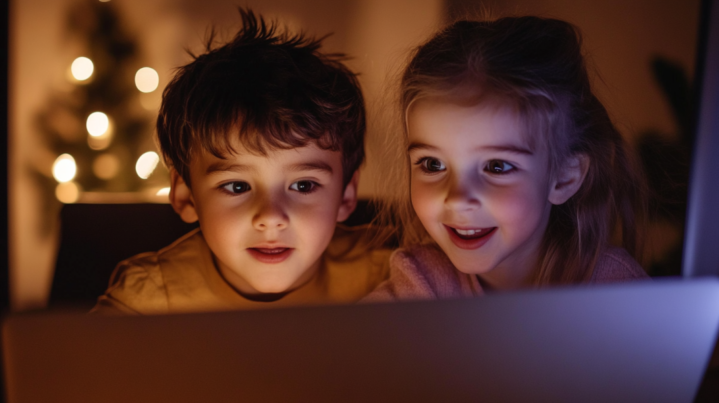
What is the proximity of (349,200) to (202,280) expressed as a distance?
25 cm

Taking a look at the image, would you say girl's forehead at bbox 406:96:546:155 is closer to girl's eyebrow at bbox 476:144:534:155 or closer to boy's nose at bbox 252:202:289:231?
girl's eyebrow at bbox 476:144:534:155

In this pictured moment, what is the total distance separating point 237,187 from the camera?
676 mm

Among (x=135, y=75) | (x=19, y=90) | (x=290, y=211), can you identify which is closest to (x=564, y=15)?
(x=290, y=211)

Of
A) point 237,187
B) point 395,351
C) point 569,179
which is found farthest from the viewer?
point 569,179

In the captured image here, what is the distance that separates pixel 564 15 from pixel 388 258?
48 cm

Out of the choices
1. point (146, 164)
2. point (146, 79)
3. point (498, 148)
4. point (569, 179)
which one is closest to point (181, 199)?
point (146, 164)

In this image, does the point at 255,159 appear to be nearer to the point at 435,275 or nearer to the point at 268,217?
the point at 268,217

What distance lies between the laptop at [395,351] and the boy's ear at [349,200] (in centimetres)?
21

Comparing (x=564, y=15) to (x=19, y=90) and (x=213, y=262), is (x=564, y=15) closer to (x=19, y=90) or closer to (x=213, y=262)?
(x=213, y=262)

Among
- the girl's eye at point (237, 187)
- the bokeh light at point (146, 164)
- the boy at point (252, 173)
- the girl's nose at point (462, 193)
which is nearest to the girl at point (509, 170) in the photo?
the girl's nose at point (462, 193)

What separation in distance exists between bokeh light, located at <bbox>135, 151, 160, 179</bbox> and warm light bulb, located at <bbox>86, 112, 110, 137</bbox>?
0.06m

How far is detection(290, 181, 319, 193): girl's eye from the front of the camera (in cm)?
69

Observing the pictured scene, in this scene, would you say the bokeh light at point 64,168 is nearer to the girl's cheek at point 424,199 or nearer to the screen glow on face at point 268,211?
the screen glow on face at point 268,211

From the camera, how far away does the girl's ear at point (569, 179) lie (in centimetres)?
78
